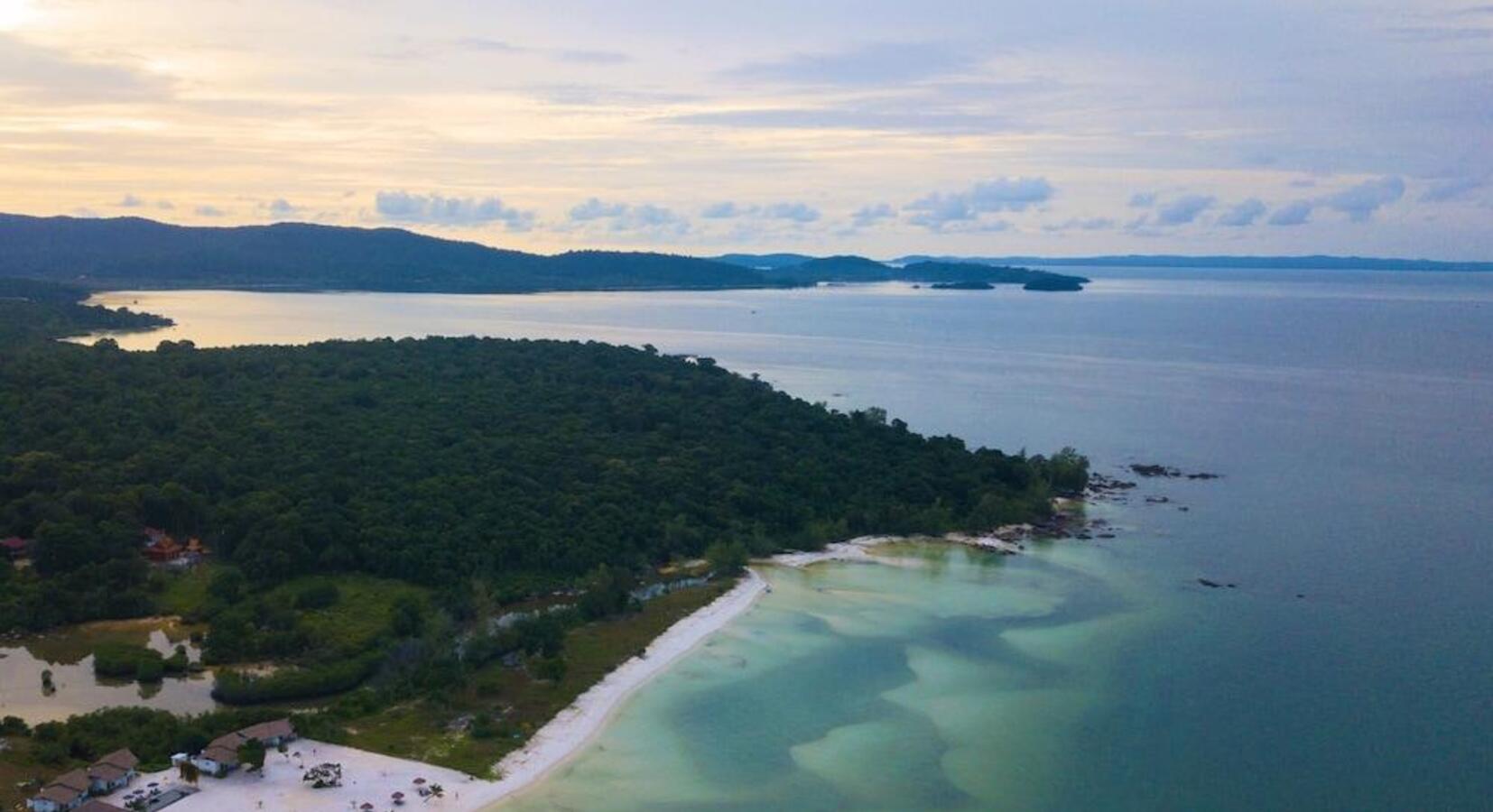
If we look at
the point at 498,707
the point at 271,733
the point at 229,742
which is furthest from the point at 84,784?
the point at 498,707

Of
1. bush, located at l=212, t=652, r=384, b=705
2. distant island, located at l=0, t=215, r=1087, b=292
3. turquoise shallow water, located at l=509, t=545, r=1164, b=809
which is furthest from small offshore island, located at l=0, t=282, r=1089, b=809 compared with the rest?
distant island, located at l=0, t=215, r=1087, b=292

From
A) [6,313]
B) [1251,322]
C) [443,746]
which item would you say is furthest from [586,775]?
[1251,322]

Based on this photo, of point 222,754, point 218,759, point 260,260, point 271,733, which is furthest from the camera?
point 260,260

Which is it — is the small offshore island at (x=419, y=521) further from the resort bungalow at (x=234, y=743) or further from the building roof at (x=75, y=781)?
the building roof at (x=75, y=781)

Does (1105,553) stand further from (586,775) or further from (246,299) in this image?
(246,299)

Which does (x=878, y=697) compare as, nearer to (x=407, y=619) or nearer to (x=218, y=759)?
(x=407, y=619)

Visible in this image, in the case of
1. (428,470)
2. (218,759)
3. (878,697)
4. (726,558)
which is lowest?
(878,697)
